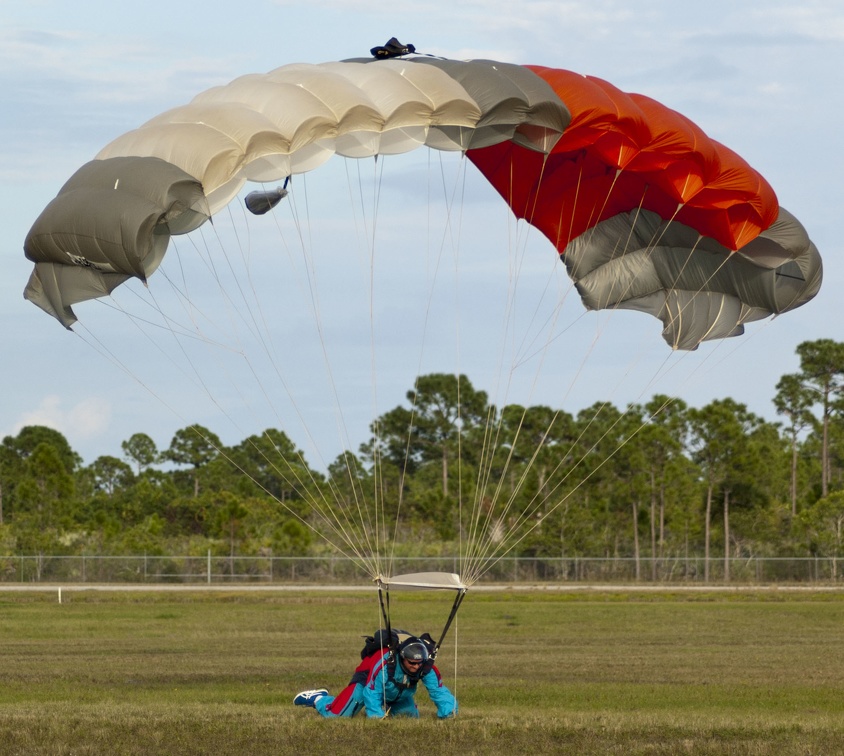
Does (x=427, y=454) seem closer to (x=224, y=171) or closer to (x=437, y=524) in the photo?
(x=437, y=524)

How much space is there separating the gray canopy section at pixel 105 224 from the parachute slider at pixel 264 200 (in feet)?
7.73

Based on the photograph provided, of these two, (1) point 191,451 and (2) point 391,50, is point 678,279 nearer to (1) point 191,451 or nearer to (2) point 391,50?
(2) point 391,50

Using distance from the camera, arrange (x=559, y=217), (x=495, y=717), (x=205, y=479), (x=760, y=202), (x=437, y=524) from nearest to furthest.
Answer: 1. (x=495, y=717)
2. (x=760, y=202)
3. (x=559, y=217)
4. (x=437, y=524)
5. (x=205, y=479)

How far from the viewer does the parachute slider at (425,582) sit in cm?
1213

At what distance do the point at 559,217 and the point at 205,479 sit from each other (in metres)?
74.6

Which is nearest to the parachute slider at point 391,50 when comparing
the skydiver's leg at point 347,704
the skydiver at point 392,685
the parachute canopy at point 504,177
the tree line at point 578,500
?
the parachute canopy at point 504,177

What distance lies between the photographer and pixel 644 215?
1714 centimetres

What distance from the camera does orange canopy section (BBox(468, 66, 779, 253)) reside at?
14422mm

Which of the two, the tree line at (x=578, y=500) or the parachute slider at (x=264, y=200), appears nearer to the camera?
the parachute slider at (x=264, y=200)

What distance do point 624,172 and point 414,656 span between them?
24.5ft

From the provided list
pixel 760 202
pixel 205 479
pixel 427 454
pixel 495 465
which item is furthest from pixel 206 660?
pixel 205 479

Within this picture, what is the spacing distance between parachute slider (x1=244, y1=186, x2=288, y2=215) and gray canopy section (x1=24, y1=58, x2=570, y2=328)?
5.44 feet

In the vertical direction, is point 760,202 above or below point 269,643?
above

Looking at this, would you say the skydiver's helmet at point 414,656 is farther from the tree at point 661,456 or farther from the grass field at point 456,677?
the tree at point 661,456
